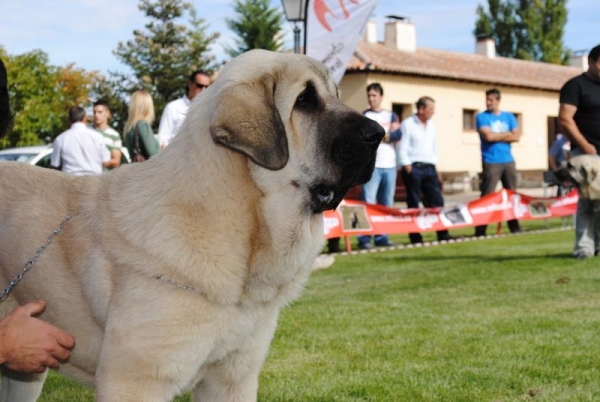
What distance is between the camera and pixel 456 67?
1592 inches

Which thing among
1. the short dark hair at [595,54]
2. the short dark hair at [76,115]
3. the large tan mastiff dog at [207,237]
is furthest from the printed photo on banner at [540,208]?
the large tan mastiff dog at [207,237]

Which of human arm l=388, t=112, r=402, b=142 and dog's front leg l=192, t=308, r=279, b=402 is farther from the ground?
human arm l=388, t=112, r=402, b=142

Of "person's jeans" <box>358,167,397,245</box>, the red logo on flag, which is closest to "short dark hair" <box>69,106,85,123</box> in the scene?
the red logo on flag

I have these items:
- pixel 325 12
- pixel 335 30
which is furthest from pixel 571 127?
pixel 325 12

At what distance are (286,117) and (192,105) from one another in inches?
15.6

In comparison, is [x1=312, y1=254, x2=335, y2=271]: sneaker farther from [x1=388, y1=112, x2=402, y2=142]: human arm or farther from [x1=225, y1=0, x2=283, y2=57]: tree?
[x1=225, y1=0, x2=283, y2=57]: tree

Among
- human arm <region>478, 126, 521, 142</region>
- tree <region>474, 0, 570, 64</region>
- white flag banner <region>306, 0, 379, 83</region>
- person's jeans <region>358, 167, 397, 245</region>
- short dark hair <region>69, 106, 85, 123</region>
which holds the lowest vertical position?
person's jeans <region>358, 167, 397, 245</region>

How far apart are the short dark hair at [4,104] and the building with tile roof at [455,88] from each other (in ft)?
99.2

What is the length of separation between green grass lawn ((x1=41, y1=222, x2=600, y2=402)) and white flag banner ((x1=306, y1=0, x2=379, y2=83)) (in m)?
3.03

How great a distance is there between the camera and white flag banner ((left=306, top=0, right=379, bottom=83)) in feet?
36.4

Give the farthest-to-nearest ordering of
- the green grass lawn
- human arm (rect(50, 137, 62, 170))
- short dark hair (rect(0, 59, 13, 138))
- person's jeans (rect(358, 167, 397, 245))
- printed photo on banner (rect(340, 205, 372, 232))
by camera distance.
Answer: person's jeans (rect(358, 167, 397, 245)) < printed photo on banner (rect(340, 205, 372, 232)) < human arm (rect(50, 137, 62, 170)) < the green grass lawn < short dark hair (rect(0, 59, 13, 138))

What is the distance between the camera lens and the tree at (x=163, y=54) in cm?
4331

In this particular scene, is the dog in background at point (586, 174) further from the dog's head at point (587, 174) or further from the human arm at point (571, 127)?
the human arm at point (571, 127)

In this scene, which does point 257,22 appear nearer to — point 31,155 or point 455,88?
point 455,88
